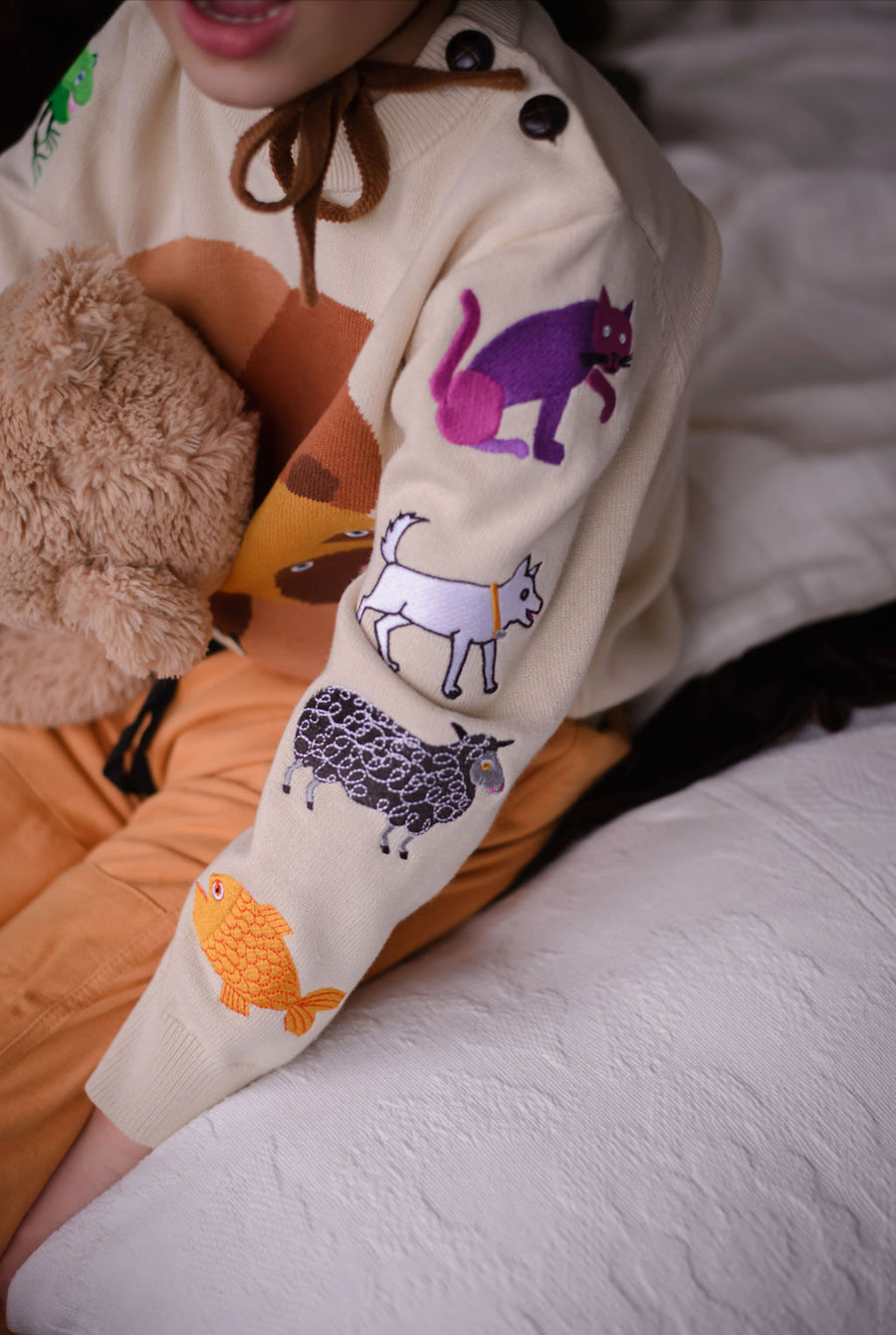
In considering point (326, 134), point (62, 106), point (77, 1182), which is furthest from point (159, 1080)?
point (62, 106)

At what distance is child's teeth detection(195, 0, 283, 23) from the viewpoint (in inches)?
17.0

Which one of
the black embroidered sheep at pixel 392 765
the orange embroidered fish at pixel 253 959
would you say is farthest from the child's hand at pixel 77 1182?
the black embroidered sheep at pixel 392 765

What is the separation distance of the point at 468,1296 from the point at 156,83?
0.71 m

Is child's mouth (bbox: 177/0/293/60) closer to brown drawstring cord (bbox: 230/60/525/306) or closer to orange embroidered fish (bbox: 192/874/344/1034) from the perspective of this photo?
brown drawstring cord (bbox: 230/60/525/306)

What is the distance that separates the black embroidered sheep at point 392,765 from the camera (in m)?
0.51

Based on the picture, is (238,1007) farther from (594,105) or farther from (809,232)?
(809,232)

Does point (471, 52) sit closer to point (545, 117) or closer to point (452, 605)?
point (545, 117)

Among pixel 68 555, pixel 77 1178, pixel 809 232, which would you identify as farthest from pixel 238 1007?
pixel 809 232

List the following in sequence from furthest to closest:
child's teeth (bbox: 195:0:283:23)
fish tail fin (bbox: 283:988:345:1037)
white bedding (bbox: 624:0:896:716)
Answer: white bedding (bbox: 624:0:896:716), fish tail fin (bbox: 283:988:345:1037), child's teeth (bbox: 195:0:283:23)

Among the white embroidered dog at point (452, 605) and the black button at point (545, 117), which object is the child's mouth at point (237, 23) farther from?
the white embroidered dog at point (452, 605)

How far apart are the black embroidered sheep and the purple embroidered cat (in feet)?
0.51

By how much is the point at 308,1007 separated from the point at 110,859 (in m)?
0.20

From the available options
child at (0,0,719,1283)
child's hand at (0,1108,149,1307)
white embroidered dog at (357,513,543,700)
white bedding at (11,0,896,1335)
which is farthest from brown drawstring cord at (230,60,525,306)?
child's hand at (0,1108,149,1307)

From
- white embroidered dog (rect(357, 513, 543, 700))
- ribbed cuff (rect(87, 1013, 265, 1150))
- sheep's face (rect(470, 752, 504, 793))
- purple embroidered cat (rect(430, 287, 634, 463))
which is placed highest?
purple embroidered cat (rect(430, 287, 634, 463))
